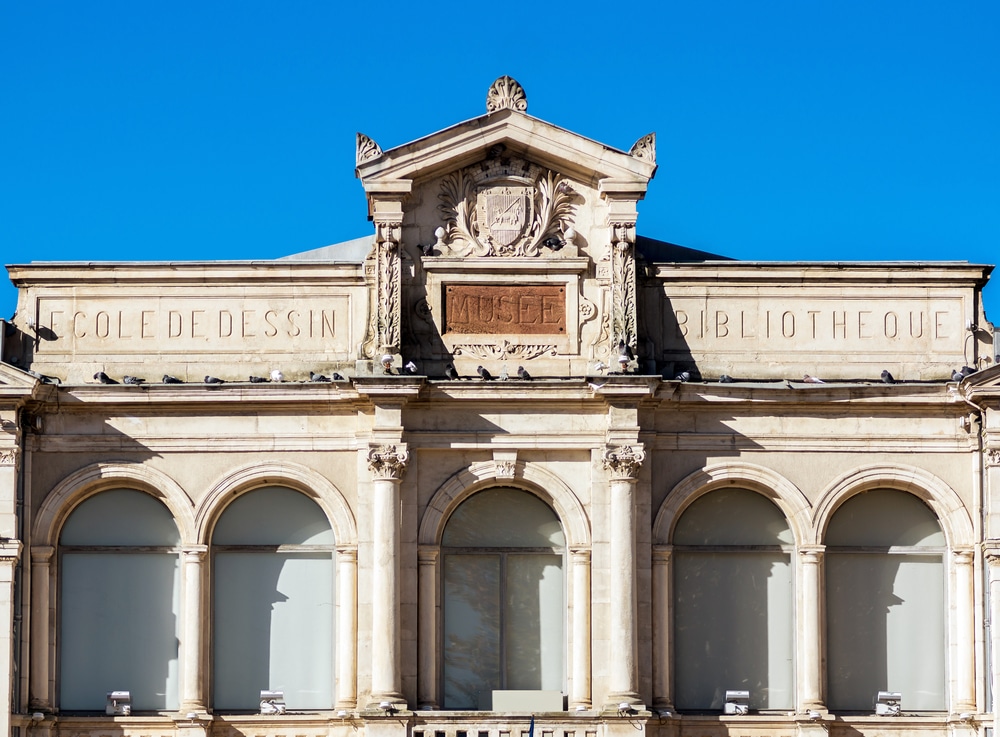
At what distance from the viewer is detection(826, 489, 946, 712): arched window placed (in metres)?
36.3

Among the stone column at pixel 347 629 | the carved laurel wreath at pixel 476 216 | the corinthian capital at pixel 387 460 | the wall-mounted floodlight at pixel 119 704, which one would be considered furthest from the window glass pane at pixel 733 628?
the wall-mounted floodlight at pixel 119 704

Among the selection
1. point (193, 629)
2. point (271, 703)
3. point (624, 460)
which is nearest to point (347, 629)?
point (271, 703)

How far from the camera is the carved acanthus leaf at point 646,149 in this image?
36.3 metres

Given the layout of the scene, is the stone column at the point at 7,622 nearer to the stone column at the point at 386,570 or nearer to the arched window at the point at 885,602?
the stone column at the point at 386,570

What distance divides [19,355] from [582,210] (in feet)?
31.5

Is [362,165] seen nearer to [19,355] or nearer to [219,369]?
[219,369]

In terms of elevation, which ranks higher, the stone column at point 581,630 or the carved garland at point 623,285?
the carved garland at point 623,285

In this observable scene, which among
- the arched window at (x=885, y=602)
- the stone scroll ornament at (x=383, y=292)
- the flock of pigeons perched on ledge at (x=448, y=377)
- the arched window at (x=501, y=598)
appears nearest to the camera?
the flock of pigeons perched on ledge at (x=448, y=377)

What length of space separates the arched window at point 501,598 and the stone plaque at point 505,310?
8.82 ft

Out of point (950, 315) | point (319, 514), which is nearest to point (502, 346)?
point (319, 514)

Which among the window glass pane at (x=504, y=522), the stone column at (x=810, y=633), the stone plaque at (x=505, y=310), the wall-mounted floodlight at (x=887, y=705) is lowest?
the wall-mounted floodlight at (x=887, y=705)

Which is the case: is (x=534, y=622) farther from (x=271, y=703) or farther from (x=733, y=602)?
(x=271, y=703)

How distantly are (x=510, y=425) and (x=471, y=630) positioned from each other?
134 inches

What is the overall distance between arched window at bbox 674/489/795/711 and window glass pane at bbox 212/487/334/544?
5934mm
